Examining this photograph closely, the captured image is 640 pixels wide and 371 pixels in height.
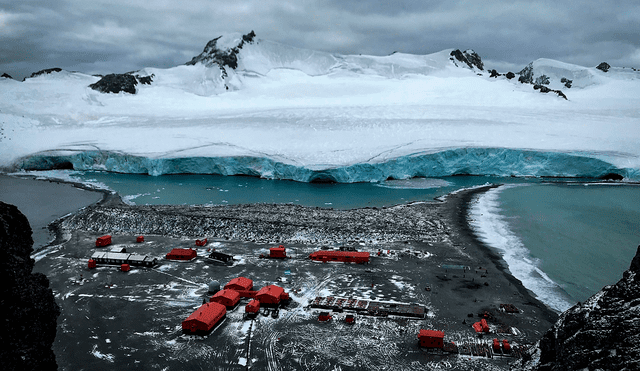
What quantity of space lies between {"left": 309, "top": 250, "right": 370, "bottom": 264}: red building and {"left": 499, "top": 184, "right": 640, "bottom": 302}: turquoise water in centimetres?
791

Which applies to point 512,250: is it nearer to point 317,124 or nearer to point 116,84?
point 317,124

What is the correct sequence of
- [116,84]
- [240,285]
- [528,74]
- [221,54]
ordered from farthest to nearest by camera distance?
[528,74] < [221,54] < [116,84] < [240,285]

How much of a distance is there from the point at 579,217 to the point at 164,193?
1250 inches

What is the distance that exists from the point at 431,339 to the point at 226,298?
662cm

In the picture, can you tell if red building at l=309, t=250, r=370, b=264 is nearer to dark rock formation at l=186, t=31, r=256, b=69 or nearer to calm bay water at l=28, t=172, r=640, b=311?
calm bay water at l=28, t=172, r=640, b=311

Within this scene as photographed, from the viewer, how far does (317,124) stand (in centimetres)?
4847

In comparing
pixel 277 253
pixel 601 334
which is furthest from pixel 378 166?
pixel 601 334

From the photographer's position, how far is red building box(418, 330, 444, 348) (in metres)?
11.4

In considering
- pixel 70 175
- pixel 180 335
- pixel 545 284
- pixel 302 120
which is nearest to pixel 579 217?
pixel 545 284

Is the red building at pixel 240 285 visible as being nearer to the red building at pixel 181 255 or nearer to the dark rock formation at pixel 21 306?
the red building at pixel 181 255

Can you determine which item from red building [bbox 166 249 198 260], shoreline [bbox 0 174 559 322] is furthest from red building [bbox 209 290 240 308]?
shoreline [bbox 0 174 559 322]

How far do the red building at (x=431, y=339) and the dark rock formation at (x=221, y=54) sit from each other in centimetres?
6444

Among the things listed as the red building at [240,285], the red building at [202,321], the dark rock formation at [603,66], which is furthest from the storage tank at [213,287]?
the dark rock formation at [603,66]

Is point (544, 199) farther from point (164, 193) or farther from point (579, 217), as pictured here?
point (164, 193)
